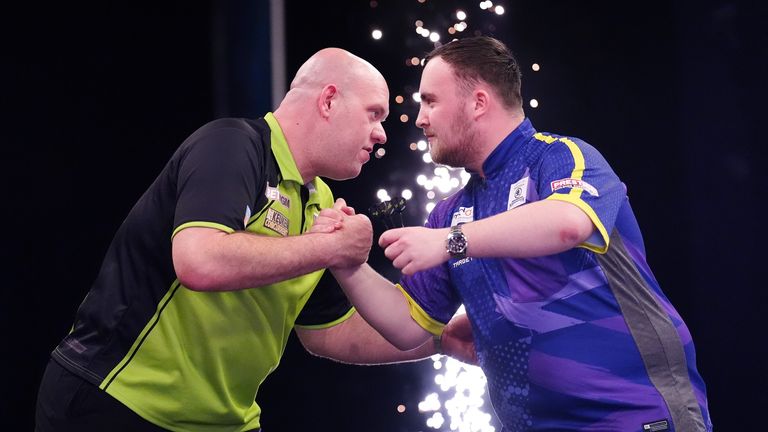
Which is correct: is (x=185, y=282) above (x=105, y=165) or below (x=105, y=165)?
above

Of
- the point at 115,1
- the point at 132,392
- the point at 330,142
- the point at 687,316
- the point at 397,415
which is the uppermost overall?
the point at 115,1

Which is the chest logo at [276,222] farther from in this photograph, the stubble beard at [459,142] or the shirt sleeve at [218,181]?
the stubble beard at [459,142]

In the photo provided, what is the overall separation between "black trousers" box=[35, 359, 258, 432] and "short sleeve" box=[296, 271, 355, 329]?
2.11 ft

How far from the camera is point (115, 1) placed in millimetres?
3428

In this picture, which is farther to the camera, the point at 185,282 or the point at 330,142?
the point at 330,142

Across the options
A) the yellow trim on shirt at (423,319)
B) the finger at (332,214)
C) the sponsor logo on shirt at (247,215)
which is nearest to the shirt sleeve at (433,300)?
A: the yellow trim on shirt at (423,319)

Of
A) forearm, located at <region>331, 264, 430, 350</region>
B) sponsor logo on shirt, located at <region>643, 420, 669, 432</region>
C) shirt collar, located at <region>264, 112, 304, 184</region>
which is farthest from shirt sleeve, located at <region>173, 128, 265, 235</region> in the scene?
sponsor logo on shirt, located at <region>643, 420, 669, 432</region>

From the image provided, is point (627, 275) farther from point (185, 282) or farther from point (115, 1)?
point (115, 1)

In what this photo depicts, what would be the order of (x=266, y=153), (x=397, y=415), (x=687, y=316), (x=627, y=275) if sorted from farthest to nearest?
(x=397, y=415)
(x=687, y=316)
(x=266, y=153)
(x=627, y=275)

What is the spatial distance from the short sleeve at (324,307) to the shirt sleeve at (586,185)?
782 mm

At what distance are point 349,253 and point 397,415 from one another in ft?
6.62

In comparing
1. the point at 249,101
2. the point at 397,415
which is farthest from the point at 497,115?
the point at 397,415

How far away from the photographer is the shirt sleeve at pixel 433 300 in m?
2.37

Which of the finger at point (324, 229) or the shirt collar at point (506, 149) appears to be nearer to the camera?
the finger at point (324, 229)
